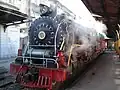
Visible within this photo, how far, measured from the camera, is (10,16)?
44.9ft

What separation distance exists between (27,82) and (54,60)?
1.16 meters

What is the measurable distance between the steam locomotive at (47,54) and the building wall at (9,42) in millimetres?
7887

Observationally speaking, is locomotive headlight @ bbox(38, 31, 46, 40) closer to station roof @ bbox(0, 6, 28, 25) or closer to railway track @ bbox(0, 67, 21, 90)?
railway track @ bbox(0, 67, 21, 90)

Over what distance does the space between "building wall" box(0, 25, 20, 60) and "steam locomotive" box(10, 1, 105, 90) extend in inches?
311

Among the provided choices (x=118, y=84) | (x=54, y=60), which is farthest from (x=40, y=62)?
(x=118, y=84)

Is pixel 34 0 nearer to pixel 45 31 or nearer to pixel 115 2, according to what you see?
pixel 115 2

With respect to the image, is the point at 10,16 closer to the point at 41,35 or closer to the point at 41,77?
the point at 41,35

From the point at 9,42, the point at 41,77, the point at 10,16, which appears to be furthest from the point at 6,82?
the point at 9,42

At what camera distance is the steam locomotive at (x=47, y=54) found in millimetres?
7633

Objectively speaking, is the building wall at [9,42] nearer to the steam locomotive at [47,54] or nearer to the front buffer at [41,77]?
the steam locomotive at [47,54]

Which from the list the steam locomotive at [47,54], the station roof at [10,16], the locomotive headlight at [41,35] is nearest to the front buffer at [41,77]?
the steam locomotive at [47,54]

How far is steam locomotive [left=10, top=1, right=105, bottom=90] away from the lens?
7.63 m

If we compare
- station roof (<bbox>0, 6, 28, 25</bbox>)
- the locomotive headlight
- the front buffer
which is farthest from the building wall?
the front buffer

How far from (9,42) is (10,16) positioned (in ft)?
13.4
